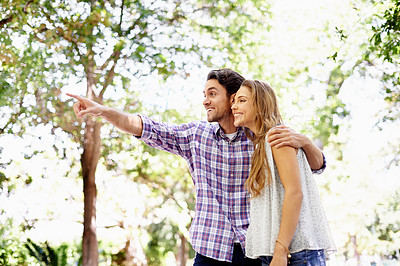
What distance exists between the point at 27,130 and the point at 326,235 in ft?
22.4

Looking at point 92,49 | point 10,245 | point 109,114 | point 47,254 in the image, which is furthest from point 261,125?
point 10,245

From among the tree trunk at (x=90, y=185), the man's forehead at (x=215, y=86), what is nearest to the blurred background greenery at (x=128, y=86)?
the tree trunk at (x=90, y=185)

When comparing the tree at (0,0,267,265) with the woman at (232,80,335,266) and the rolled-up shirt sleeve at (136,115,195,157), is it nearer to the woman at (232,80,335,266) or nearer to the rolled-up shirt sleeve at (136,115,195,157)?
the rolled-up shirt sleeve at (136,115,195,157)

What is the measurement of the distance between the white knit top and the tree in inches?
178

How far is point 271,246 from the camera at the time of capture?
172 cm

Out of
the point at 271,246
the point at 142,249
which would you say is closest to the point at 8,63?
the point at 271,246

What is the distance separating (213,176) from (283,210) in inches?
21.3

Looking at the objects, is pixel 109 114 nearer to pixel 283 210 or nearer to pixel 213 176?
pixel 213 176

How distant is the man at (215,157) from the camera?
205cm

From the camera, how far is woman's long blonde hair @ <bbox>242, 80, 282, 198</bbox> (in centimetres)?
182

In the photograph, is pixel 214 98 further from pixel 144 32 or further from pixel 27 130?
pixel 27 130

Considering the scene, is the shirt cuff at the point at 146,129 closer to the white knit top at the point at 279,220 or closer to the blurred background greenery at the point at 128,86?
the white knit top at the point at 279,220

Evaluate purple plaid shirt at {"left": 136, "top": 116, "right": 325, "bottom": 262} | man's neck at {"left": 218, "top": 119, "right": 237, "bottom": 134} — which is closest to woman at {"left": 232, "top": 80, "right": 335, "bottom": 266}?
purple plaid shirt at {"left": 136, "top": 116, "right": 325, "bottom": 262}

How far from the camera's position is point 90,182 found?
8023 mm
